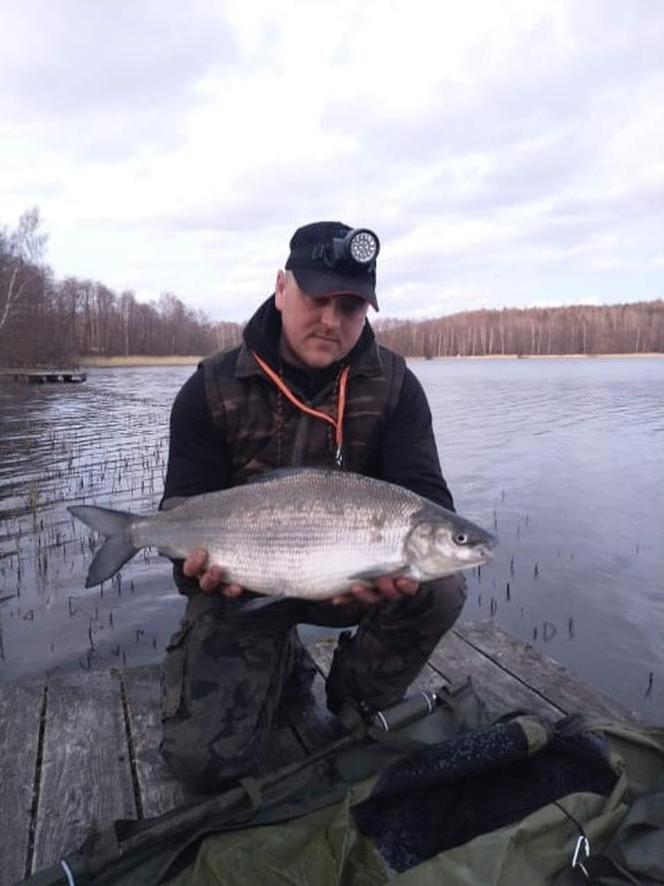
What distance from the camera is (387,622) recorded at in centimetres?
345

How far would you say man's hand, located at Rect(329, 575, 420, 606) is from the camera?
10.1 ft

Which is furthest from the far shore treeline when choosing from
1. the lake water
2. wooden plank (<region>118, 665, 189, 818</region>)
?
wooden plank (<region>118, 665, 189, 818</region>)

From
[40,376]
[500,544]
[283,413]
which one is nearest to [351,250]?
[283,413]

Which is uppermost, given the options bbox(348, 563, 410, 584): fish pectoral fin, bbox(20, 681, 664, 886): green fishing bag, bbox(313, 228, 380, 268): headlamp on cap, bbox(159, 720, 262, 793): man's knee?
bbox(313, 228, 380, 268): headlamp on cap

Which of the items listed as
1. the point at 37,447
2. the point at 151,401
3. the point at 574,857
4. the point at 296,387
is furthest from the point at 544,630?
the point at 151,401

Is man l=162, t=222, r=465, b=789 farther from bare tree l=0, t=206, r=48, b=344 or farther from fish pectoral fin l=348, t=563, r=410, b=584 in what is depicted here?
bare tree l=0, t=206, r=48, b=344

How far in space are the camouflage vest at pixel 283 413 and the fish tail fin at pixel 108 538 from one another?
688 mm

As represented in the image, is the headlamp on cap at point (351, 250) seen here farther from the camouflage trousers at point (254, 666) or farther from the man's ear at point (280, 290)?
the camouflage trousers at point (254, 666)

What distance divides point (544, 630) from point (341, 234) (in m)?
4.87

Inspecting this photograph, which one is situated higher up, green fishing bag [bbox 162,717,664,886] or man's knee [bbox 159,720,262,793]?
green fishing bag [bbox 162,717,664,886]

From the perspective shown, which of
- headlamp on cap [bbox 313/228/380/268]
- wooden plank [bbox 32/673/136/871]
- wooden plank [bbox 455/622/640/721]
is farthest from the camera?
wooden plank [bbox 455/622/640/721]

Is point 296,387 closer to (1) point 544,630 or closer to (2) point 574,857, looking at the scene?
(2) point 574,857

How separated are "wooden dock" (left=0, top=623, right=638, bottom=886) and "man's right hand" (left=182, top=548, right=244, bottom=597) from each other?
0.82 m

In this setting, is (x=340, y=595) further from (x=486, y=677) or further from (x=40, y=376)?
(x=40, y=376)
